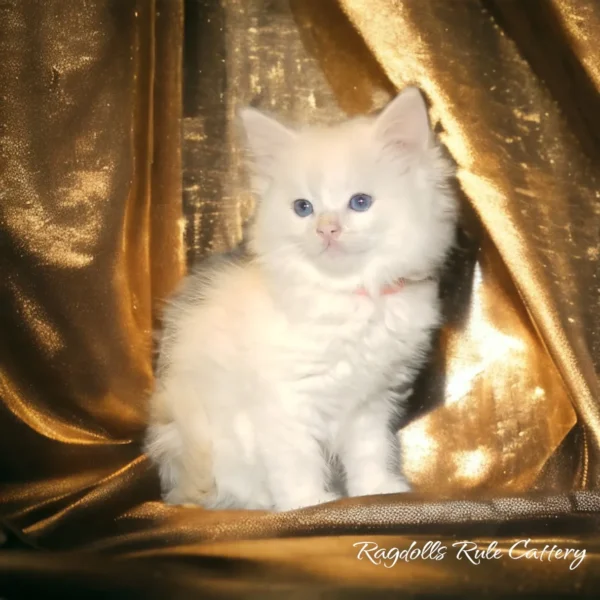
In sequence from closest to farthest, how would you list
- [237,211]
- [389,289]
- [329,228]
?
[329,228]
[389,289]
[237,211]

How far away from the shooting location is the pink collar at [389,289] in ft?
4.06

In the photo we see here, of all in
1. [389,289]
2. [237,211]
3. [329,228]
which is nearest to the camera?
[329,228]

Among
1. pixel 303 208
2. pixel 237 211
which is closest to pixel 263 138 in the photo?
pixel 303 208

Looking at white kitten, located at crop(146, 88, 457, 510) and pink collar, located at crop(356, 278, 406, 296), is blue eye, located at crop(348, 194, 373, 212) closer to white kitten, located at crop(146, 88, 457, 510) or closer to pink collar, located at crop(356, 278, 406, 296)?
white kitten, located at crop(146, 88, 457, 510)

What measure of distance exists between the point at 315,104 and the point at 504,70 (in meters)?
0.42

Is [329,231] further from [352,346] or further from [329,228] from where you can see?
[352,346]

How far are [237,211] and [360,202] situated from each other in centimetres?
49

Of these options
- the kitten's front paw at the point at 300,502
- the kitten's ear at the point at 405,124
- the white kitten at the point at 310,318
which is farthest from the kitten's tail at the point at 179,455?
the kitten's ear at the point at 405,124

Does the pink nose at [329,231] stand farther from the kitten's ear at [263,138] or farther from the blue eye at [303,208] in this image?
the kitten's ear at [263,138]

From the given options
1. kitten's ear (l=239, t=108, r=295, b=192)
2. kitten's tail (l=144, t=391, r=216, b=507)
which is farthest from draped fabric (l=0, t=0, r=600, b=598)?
kitten's ear (l=239, t=108, r=295, b=192)

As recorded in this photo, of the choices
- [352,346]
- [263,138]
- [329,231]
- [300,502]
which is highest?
[263,138]

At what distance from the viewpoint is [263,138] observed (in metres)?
1.29

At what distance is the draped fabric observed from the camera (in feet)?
4.26

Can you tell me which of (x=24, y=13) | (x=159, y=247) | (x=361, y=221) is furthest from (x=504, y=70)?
(x=24, y=13)
